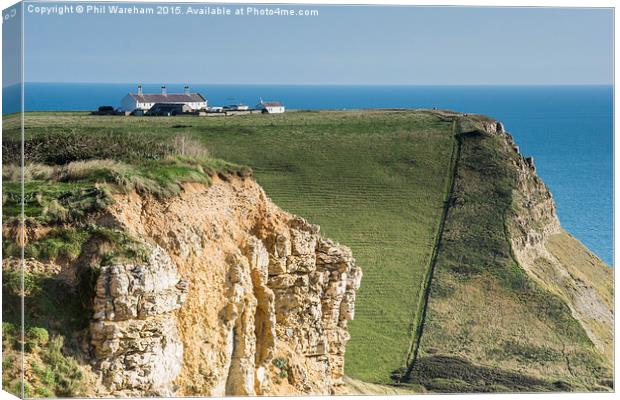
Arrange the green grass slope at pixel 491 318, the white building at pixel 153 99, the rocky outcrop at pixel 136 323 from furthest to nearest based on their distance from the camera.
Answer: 1. the white building at pixel 153 99
2. the green grass slope at pixel 491 318
3. the rocky outcrop at pixel 136 323

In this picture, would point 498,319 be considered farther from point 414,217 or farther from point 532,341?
point 414,217

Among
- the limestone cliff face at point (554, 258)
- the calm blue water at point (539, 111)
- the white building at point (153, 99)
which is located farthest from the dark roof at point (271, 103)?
the limestone cliff face at point (554, 258)

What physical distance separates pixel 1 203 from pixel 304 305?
18.5 ft

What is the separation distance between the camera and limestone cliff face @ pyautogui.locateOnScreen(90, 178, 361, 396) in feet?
62.9

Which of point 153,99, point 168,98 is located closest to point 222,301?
point 168,98

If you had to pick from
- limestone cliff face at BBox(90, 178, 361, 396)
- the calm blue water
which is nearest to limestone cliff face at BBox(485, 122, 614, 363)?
the calm blue water

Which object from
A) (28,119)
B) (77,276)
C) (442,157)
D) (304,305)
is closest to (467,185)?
(442,157)

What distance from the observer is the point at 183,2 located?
75.4 ft

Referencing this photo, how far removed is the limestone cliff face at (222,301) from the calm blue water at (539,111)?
39.7 feet

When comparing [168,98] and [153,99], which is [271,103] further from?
[168,98]

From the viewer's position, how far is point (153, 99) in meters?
59.2

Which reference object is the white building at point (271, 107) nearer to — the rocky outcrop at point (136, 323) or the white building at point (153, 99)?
the white building at point (153, 99)

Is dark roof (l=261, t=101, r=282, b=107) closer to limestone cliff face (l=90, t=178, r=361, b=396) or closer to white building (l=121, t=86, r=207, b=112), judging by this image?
white building (l=121, t=86, r=207, b=112)

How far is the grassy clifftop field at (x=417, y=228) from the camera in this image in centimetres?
5172
